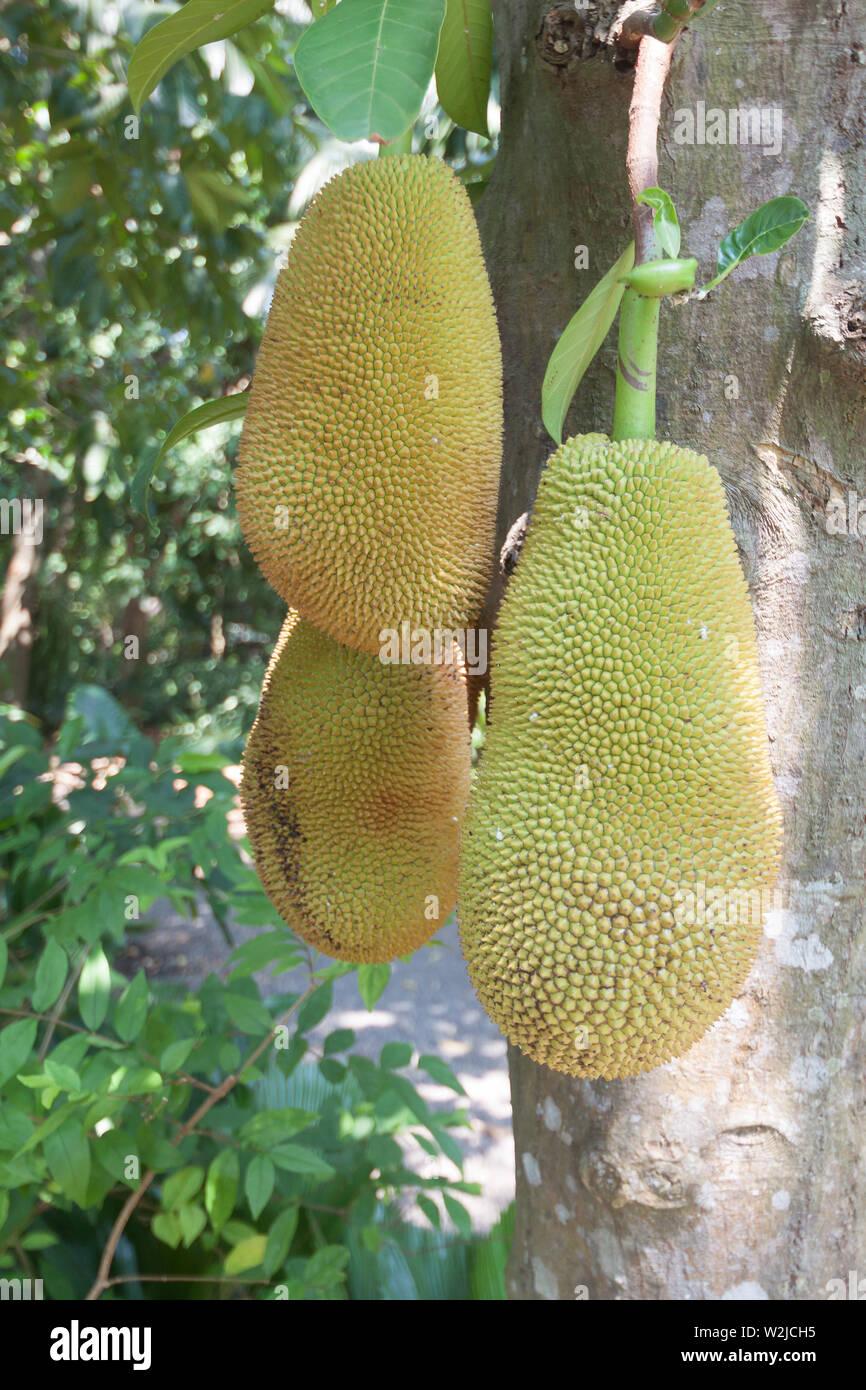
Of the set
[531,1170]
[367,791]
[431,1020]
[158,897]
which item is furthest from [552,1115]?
[431,1020]

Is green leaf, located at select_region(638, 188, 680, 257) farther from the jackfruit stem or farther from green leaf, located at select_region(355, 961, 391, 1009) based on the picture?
green leaf, located at select_region(355, 961, 391, 1009)

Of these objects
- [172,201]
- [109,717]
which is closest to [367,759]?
[109,717]

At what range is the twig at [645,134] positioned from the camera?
2.02ft

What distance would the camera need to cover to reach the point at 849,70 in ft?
2.22

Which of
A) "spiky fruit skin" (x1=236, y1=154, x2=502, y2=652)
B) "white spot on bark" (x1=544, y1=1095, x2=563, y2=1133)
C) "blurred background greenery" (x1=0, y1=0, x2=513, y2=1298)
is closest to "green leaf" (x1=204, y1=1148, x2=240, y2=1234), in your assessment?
"blurred background greenery" (x1=0, y1=0, x2=513, y2=1298)

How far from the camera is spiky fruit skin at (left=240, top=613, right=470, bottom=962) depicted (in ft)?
2.79

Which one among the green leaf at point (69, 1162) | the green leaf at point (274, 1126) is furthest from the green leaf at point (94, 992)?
the green leaf at point (274, 1126)

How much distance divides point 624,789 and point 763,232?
1.15ft

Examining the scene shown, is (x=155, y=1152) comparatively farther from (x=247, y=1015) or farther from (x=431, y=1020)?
(x=431, y=1020)

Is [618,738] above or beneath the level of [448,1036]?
above

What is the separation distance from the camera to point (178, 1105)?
4.47ft
